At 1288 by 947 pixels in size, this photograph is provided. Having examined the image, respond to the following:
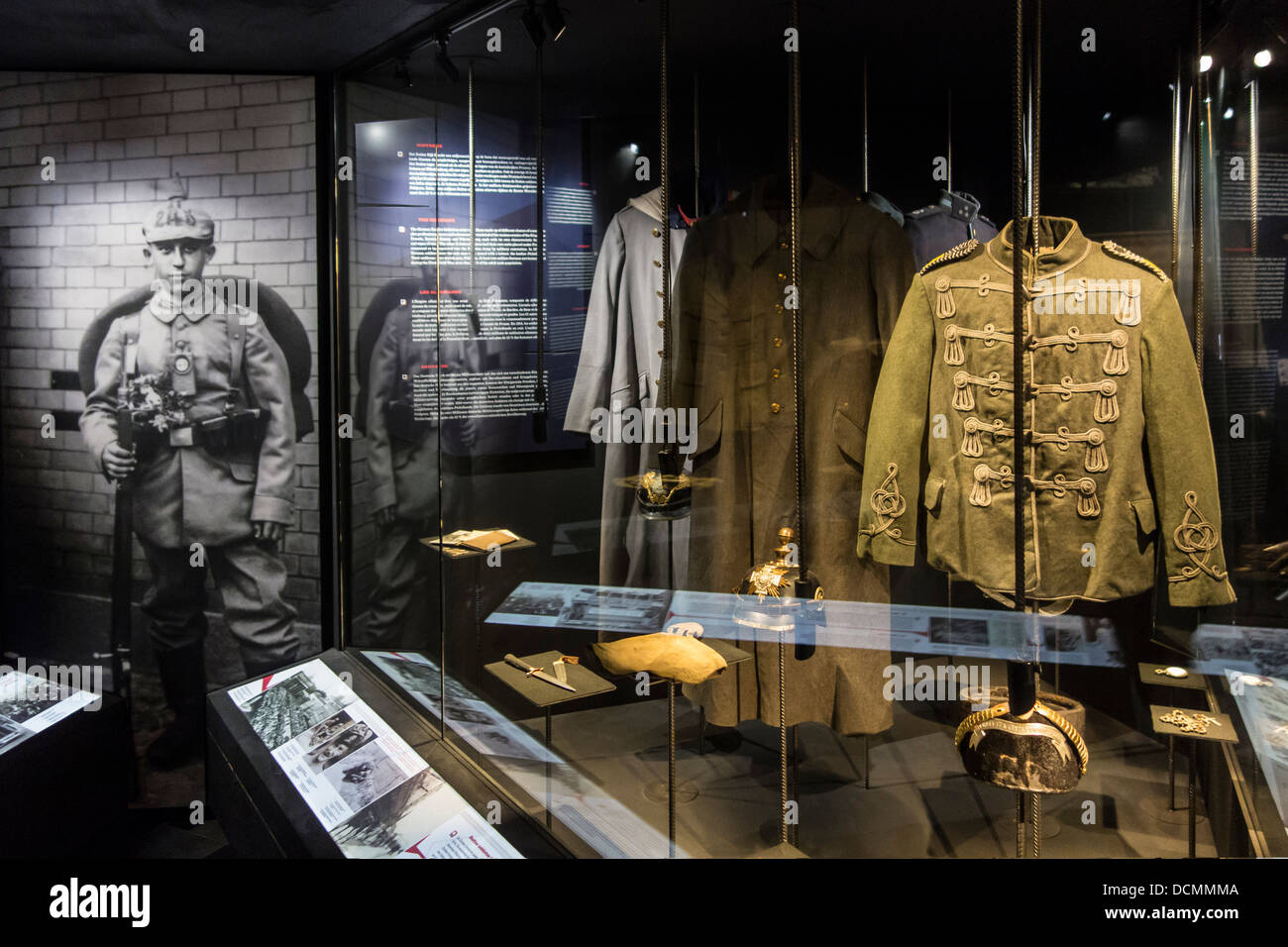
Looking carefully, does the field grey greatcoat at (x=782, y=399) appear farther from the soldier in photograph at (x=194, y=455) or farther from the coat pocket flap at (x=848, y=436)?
the soldier in photograph at (x=194, y=455)

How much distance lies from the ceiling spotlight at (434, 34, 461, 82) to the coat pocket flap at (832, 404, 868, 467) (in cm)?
174

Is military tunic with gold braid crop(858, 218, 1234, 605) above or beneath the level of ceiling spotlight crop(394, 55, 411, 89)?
beneath

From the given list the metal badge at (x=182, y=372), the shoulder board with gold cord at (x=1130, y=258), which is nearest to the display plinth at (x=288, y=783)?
the metal badge at (x=182, y=372)

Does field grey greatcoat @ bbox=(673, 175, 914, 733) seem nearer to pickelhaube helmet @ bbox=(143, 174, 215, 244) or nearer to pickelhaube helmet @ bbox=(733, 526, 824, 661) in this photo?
pickelhaube helmet @ bbox=(733, 526, 824, 661)

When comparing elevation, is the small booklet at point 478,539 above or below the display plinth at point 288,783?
above

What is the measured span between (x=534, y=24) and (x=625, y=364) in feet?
3.54

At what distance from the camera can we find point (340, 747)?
2861mm

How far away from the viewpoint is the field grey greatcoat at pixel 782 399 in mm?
2506

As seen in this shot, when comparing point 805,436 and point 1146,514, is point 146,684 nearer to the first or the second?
point 805,436

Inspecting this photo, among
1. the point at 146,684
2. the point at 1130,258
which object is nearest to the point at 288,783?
the point at 146,684

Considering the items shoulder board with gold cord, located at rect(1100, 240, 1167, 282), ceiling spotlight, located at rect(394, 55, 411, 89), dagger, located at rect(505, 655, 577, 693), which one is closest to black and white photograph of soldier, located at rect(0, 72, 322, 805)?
ceiling spotlight, located at rect(394, 55, 411, 89)

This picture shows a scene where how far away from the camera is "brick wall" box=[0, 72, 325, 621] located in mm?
3158

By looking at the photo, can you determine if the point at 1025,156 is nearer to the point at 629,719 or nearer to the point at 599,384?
the point at 599,384

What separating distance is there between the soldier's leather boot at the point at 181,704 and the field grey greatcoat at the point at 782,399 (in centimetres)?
198
